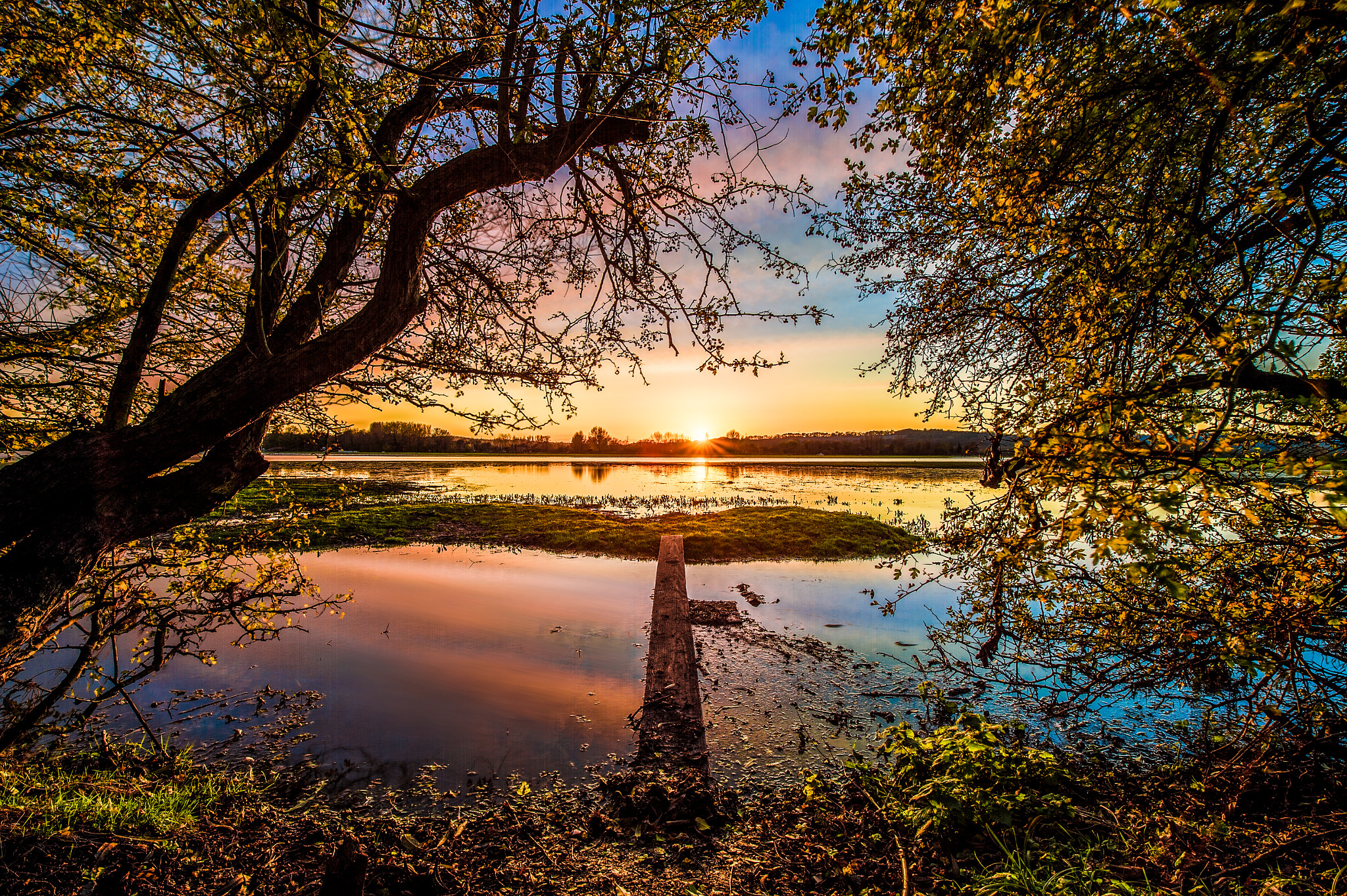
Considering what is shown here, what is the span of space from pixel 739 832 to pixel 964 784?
172cm

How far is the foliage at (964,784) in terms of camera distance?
3199 millimetres

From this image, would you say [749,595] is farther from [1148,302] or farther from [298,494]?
[298,494]

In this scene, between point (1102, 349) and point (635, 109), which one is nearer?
point (1102, 349)

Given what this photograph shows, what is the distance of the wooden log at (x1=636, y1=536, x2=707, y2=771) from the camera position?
13.6ft

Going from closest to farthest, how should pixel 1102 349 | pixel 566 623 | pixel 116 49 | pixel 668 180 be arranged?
pixel 1102 349, pixel 116 49, pixel 668 180, pixel 566 623

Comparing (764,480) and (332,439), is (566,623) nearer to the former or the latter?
(332,439)

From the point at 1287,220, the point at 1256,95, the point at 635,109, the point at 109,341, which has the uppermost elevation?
the point at 635,109

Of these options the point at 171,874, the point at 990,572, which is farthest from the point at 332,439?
the point at 990,572

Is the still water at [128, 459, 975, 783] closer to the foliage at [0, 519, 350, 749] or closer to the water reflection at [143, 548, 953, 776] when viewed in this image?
the water reflection at [143, 548, 953, 776]

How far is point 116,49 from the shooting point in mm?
3092

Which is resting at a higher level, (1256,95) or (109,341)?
(1256,95)

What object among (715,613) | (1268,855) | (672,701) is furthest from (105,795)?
(1268,855)

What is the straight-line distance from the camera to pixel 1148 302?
2.76 meters

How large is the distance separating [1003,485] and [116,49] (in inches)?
277
